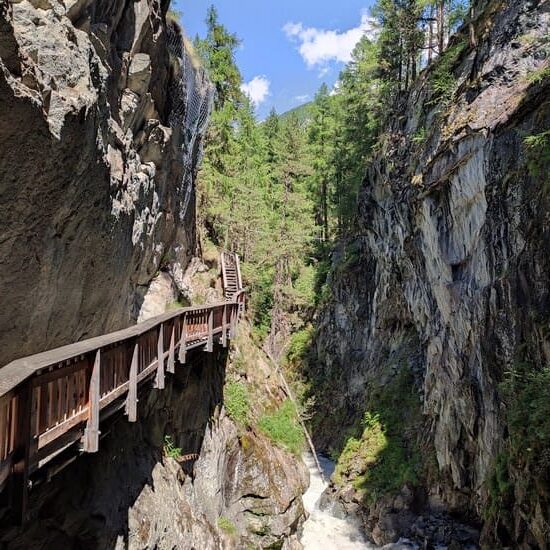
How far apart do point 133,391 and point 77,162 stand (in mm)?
3494

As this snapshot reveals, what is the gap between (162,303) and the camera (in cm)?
1416

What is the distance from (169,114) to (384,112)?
1514 cm

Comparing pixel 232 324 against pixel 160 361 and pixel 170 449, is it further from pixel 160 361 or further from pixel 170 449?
pixel 160 361

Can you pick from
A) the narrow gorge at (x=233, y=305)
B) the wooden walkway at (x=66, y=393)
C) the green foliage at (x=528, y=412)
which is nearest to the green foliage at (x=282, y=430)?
the narrow gorge at (x=233, y=305)

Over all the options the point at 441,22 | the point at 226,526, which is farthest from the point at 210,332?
the point at 441,22

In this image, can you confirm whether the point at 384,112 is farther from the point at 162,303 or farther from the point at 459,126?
the point at 162,303

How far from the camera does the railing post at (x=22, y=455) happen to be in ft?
12.3

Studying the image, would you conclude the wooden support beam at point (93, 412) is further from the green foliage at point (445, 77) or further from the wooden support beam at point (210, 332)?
the green foliage at point (445, 77)

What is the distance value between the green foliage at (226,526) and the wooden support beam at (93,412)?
914cm

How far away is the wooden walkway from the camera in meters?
3.70

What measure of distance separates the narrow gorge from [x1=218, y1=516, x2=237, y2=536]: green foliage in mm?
107

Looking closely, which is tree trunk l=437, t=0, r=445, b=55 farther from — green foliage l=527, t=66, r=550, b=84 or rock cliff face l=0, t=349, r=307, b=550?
rock cliff face l=0, t=349, r=307, b=550

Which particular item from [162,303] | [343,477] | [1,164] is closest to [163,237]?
[162,303]

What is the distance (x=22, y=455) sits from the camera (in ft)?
12.6
